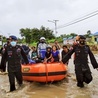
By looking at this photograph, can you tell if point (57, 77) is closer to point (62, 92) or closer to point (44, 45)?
point (62, 92)

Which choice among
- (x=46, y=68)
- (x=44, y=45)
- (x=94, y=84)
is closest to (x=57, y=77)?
(x=46, y=68)

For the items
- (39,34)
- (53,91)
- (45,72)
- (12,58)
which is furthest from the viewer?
(39,34)

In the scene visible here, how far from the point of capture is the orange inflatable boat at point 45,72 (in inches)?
340

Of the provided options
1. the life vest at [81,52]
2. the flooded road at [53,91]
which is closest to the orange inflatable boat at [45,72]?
the flooded road at [53,91]

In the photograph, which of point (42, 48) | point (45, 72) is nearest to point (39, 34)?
point (42, 48)

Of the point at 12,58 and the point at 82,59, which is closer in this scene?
the point at 12,58

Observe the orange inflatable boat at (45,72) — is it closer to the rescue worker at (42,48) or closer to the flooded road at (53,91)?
the flooded road at (53,91)

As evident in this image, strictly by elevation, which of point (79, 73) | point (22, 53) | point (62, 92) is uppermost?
point (22, 53)

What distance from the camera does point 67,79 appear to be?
1034cm

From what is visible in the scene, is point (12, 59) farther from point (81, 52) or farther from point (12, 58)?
point (81, 52)

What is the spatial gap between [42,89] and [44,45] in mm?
2929

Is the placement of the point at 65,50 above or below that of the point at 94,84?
above

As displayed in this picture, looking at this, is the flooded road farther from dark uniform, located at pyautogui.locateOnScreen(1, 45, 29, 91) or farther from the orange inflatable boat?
dark uniform, located at pyautogui.locateOnScreen(1, 45, 29, 91)

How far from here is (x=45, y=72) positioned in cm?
859
